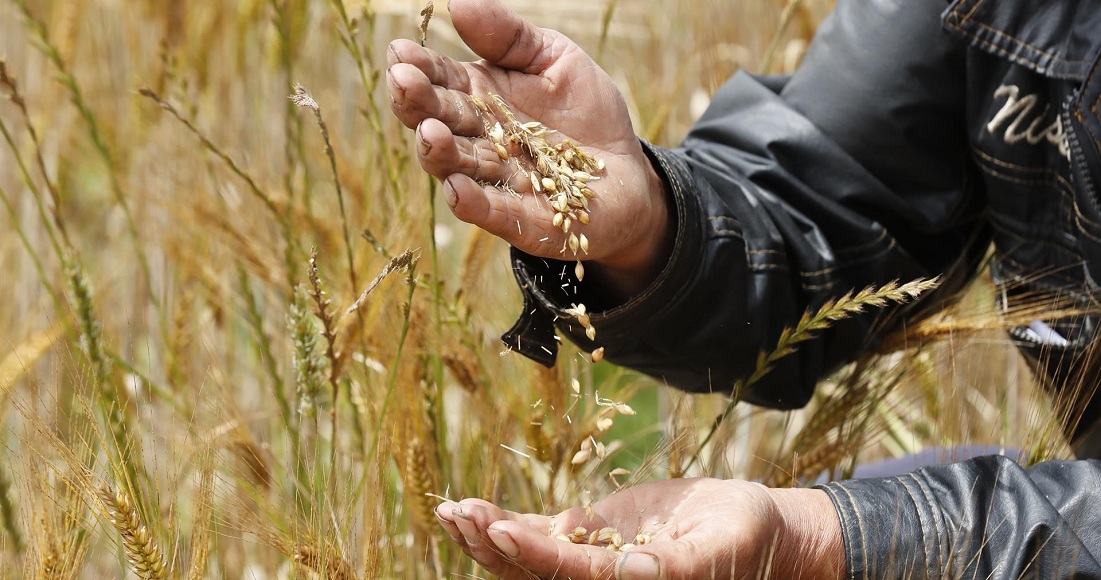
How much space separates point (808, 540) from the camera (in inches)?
31.0

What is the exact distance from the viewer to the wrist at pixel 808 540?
778 millimetres

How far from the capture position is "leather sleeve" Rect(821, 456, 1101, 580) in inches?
30.6

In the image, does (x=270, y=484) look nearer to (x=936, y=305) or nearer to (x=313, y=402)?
(x=313, y=402)

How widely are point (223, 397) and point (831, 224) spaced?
0.73m

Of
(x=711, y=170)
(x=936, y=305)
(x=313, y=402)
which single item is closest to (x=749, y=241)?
(x=711, y=170)

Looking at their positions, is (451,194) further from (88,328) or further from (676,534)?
(88,328)

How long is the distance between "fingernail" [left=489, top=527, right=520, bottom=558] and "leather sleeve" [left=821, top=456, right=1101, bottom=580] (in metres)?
0.30

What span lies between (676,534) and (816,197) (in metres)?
0.50

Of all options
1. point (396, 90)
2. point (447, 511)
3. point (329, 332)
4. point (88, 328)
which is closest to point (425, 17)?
point (396, 90)

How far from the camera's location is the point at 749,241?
1016 millimetres

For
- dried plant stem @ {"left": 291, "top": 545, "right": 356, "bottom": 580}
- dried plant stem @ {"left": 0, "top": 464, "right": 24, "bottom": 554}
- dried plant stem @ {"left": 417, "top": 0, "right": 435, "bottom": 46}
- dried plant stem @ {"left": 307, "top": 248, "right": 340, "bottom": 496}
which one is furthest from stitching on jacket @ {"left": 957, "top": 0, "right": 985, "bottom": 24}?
dried plant stem @ {"left": 0, "top": 464, "right": 24, "bottom": 554}

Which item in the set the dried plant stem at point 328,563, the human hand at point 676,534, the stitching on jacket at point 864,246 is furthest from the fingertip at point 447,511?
the stitching on jacket at point 864,246

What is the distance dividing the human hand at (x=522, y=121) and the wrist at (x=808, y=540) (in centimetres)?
27

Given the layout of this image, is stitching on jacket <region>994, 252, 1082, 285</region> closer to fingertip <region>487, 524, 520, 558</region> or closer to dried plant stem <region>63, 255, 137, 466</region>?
fingertip <region>487, 524, 520, 558</region>
